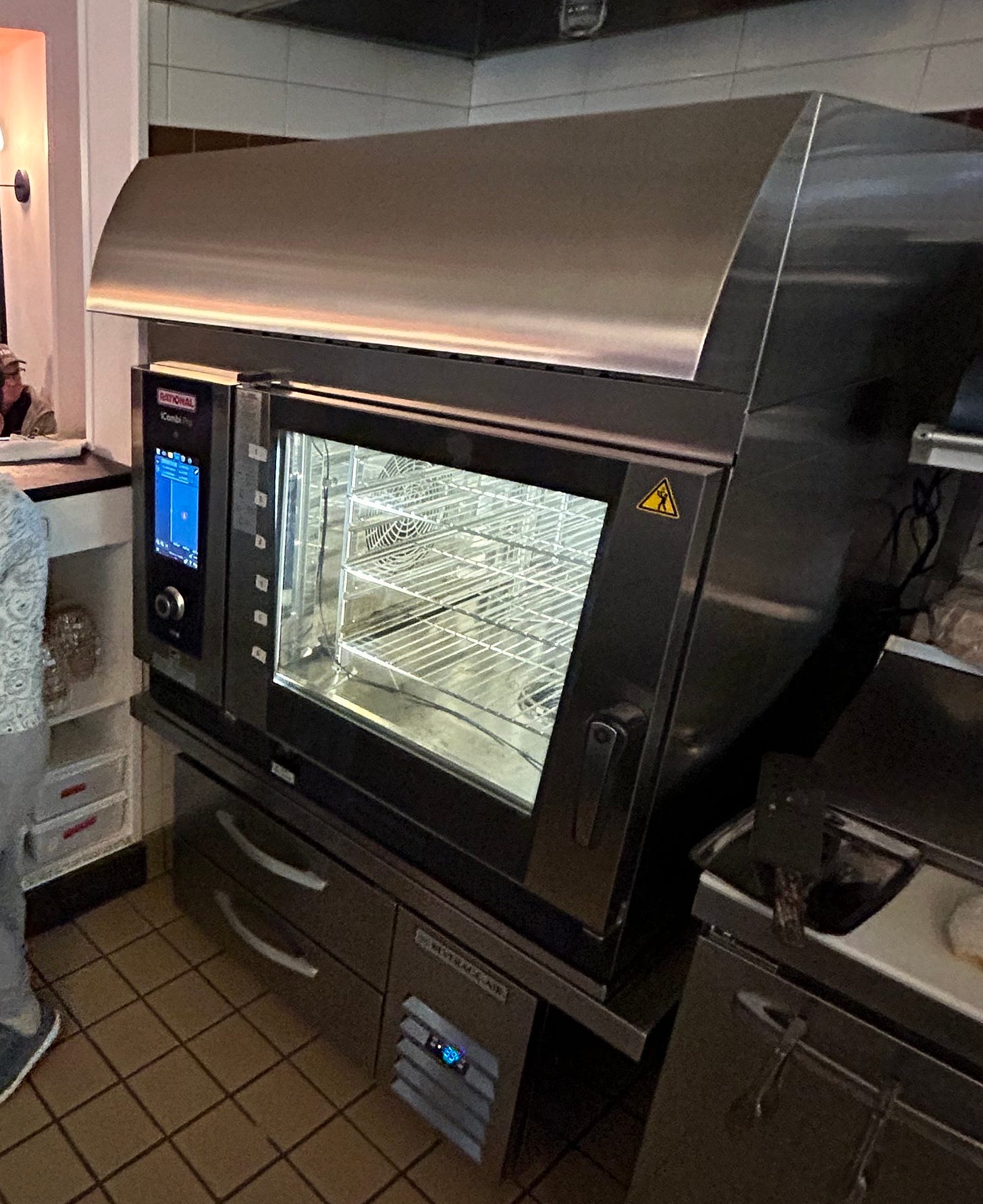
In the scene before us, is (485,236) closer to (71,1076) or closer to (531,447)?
(531,447)

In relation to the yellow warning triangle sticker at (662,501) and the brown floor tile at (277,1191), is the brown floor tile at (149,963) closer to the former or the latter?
the brown floor tile at (277,1191)

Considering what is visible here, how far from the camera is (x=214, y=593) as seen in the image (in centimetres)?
128

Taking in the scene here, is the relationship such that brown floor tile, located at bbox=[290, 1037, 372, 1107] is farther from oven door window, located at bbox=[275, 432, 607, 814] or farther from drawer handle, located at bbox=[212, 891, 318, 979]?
oven door window, located at bbox=[275, 432, 607, 814]

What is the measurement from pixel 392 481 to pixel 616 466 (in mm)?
452

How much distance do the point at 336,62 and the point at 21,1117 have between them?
182 centimetres

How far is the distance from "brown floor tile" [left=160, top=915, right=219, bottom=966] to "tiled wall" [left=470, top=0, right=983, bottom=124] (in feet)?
5.55

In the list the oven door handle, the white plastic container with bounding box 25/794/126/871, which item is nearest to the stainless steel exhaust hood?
the oven door handle

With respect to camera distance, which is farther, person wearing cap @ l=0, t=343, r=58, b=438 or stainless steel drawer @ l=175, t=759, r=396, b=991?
person wearing cap @ l=0, t=343, r=58, b=438

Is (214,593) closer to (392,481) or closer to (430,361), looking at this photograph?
(392,481)

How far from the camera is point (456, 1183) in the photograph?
4.31ft

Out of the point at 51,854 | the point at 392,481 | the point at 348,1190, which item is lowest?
the point at 348,1190

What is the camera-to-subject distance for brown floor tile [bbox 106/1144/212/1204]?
1251 mm

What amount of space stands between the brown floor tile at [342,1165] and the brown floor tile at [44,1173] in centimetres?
31

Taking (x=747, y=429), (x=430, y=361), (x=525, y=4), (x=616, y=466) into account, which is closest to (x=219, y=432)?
(x=430, y=361)
